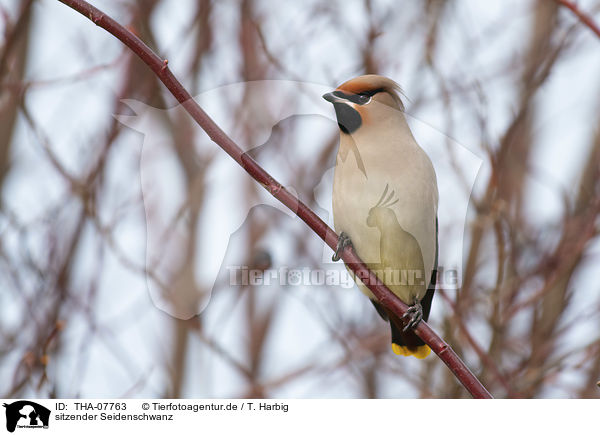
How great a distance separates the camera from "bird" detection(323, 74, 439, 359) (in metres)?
2.72

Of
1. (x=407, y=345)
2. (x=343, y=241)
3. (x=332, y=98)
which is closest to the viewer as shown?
(x=332, y=98)

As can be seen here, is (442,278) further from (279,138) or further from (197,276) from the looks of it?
(197,276)

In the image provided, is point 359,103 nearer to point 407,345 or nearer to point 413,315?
point 413,315

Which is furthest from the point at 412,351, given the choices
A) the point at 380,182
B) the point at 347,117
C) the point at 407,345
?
the point at 347,117

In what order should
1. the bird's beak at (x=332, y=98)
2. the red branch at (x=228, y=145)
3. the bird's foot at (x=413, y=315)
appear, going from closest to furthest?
the red branch at (x=228, y=145), the bird's beak at (x=332, y=98), the bird's foot at (x=413, y=315)

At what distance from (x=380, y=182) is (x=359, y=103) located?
12.1 inches

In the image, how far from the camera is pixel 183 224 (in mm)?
3801

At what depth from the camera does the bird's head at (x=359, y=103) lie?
272 centimetres

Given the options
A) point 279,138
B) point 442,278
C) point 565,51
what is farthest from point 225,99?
point 565,51

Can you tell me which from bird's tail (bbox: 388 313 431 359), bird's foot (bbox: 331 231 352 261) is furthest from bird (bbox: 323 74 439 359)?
bird's tail (bbox: 388 313 431 359)

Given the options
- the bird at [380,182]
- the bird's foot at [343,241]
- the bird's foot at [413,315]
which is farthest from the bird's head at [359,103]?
the bird's foot at [413,315]

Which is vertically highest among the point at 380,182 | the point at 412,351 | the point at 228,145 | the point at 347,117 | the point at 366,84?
the point at 366,84

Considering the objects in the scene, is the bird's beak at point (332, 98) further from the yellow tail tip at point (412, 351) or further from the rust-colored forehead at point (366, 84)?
the yellow tail tip at point (412, 351)

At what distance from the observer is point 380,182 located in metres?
2.72
